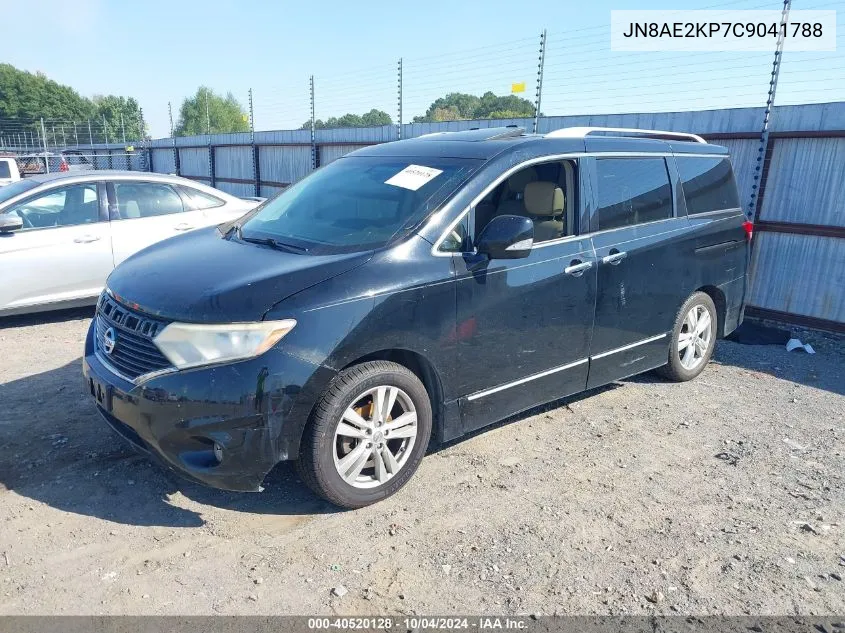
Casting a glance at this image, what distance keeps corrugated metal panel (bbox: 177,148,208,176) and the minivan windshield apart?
1464 centimetres

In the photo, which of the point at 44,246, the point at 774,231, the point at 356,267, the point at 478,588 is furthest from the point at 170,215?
the point at 774,231

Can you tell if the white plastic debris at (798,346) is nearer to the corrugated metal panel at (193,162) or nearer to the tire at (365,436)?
the tire at (365,436)

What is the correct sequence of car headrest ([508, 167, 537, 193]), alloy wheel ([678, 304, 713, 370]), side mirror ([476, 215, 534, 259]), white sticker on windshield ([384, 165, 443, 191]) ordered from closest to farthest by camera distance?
side mirror ([476, 215, 534, 259]) → white sticker on windshield ([384, 165, 443, 191]) → car headrest ([508, 167, 537, 193]) → alloy wheel ([678, 304, 713, 370])

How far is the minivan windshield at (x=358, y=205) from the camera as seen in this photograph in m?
3.70

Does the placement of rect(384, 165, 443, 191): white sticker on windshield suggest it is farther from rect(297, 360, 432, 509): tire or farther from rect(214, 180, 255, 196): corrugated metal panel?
rect(214, 180, 255, 196): corrugated metal panel

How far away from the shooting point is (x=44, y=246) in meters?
6.52

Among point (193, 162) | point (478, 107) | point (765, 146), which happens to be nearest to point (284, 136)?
point (478, 107)

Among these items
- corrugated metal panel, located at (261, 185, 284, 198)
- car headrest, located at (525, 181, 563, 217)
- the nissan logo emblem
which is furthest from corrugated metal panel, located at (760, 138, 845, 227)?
corrugated metal panel, located at (261, 185, 284, 198)

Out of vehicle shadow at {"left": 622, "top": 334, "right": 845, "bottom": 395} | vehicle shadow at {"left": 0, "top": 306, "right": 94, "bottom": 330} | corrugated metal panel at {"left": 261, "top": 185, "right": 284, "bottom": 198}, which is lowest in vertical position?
vehicle shadow at {"left": 622, "top": 334, "right": 845, "bottom": 395}

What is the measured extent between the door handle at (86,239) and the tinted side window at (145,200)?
0.38 meters

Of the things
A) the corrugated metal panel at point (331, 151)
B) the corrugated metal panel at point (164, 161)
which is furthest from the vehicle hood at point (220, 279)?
the corrugated metal panel at point (164, 161)

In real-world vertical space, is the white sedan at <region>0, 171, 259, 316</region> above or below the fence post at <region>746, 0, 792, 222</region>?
below

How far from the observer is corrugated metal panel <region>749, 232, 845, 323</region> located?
675 cm

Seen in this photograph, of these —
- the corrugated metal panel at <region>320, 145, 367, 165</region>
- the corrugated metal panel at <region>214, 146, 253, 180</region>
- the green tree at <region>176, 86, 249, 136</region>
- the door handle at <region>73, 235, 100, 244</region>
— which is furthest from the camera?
the green tree at <region>176, 86, 249, 136</region>
